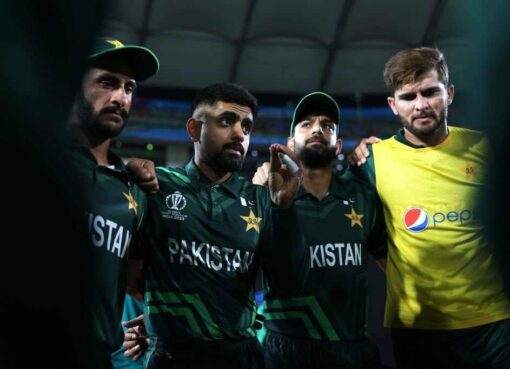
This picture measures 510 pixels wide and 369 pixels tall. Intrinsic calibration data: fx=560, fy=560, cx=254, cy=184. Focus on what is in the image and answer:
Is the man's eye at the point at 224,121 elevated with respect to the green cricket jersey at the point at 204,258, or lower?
elevated

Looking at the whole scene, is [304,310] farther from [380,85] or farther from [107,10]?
[380,85]

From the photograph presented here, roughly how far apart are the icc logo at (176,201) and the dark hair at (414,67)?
110 cm

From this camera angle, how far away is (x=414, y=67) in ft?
8.20

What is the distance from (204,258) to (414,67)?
1259mm

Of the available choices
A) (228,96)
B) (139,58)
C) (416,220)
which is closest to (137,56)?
(139,58)

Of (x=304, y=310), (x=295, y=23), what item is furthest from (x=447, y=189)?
(x=295, y=23)

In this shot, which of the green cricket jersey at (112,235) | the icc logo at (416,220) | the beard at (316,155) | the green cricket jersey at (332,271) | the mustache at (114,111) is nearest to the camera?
the green cricket jersey at (112,235)

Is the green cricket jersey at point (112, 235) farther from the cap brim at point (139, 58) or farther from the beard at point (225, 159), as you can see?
the beard at point (225, 159)

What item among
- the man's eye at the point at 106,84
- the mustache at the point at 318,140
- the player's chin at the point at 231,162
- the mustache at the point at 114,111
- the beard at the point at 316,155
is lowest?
the player's chin at the point at 231,162

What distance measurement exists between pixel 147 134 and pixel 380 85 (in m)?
5.77

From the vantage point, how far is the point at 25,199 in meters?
0.50

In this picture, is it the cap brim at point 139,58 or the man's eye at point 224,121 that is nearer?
the cap brim at point 139,58

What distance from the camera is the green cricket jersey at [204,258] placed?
6.97 ft

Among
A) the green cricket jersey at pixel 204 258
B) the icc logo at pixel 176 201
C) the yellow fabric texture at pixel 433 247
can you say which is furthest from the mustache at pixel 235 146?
the yellow fabric texture at pixel 433 247
